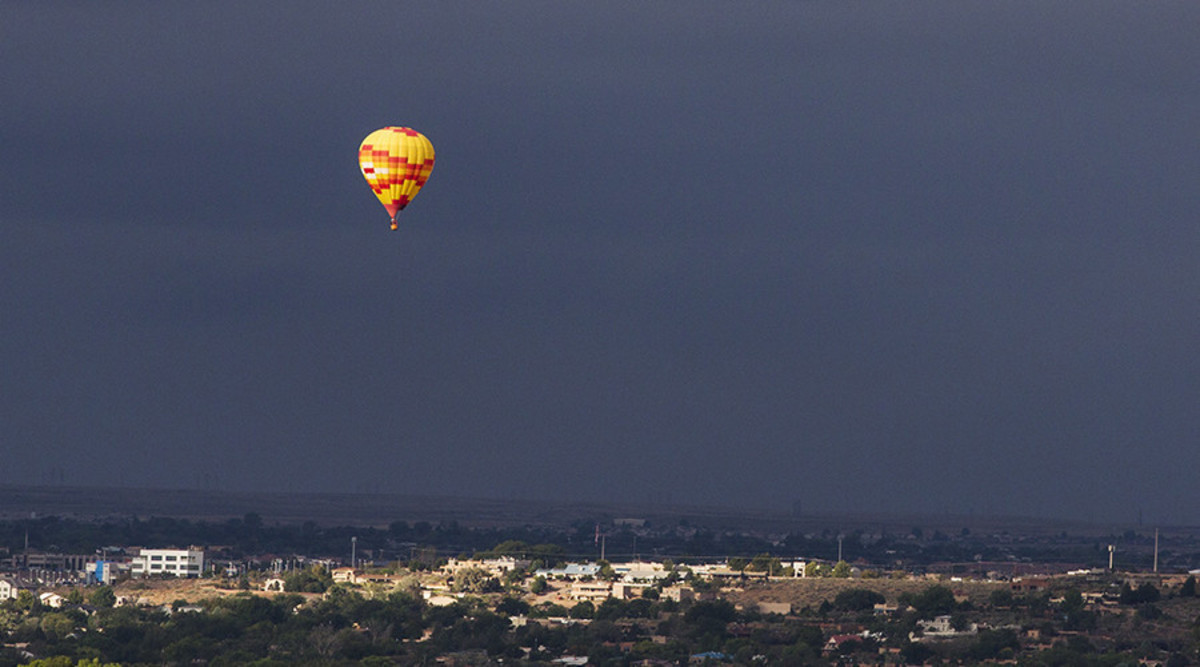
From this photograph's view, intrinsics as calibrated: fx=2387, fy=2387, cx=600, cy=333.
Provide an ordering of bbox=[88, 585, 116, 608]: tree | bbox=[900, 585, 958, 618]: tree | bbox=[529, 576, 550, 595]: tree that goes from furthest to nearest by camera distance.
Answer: bbox=[529, 576, 550, 595]: tree → bbox=[88, 585, 116, 608]: tree → bbox=[900, 585, 958, 618]: tree

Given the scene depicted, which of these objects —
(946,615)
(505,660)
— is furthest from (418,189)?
(946,615)

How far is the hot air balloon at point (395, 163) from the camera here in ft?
383

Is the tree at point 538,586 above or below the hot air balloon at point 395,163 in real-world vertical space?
below

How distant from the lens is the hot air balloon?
11681 cm

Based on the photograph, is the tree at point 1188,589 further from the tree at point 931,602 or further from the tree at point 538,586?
the tree at point 538,586

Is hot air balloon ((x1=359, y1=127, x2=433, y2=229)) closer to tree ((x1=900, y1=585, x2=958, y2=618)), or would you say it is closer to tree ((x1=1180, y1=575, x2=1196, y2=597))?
tree ((x1=900, y1=585, x2=958, y2=618))

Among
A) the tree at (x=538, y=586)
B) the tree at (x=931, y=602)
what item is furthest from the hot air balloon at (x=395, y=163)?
the tree at (x=538, y=586)

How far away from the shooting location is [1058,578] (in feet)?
527

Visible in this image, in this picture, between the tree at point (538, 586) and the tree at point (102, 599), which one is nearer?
the tree at point (102, 599)

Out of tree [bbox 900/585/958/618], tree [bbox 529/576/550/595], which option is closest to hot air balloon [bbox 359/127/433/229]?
tree [bbox 900/585/958/618]

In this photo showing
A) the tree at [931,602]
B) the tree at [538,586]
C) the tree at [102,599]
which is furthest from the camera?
the tree at [538,586]

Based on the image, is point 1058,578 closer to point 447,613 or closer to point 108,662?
point 447,613

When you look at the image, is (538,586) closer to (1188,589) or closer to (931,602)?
(931,602)

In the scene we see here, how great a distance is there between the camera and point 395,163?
11675 centimetres
